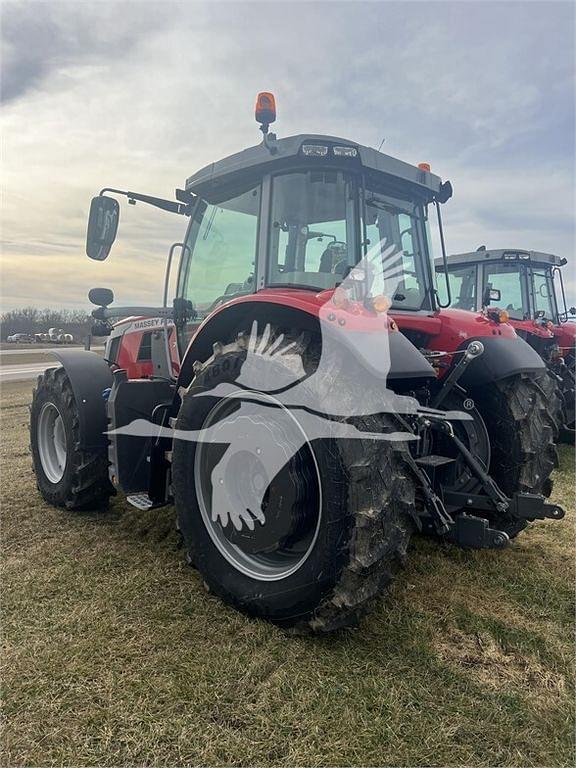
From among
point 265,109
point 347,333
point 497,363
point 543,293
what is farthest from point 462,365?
point 543,293

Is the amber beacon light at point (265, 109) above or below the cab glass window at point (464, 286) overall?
above

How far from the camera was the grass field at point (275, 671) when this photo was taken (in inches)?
76.0

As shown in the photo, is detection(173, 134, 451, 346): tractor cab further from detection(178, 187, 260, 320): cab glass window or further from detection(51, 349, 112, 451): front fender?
detection(51, 349, 112, 451): front fender

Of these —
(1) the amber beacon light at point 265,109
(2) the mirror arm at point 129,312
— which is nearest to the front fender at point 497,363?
(1) the amber beacon light at point 265,109

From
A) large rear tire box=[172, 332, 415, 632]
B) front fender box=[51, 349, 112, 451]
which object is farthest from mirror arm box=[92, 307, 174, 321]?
large rear tire box=[172, 332, 415, 632]

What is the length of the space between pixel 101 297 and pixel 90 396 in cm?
76

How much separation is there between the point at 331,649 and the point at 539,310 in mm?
7949

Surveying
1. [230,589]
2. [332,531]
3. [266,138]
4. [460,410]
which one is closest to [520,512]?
[460,410]

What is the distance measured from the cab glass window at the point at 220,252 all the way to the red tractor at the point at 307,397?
0.02 m

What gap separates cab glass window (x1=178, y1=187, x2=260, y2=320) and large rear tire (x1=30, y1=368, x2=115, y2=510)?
129cm

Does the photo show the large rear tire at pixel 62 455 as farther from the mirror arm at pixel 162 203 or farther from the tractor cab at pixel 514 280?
the tractor cab at pixel 514 280

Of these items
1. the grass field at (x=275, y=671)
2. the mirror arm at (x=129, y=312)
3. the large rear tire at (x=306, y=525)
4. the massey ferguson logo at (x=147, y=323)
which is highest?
the mirror arm at (x=129, y=312)

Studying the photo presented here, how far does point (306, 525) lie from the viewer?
8.50 feet

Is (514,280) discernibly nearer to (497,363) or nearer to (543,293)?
(543,293)
